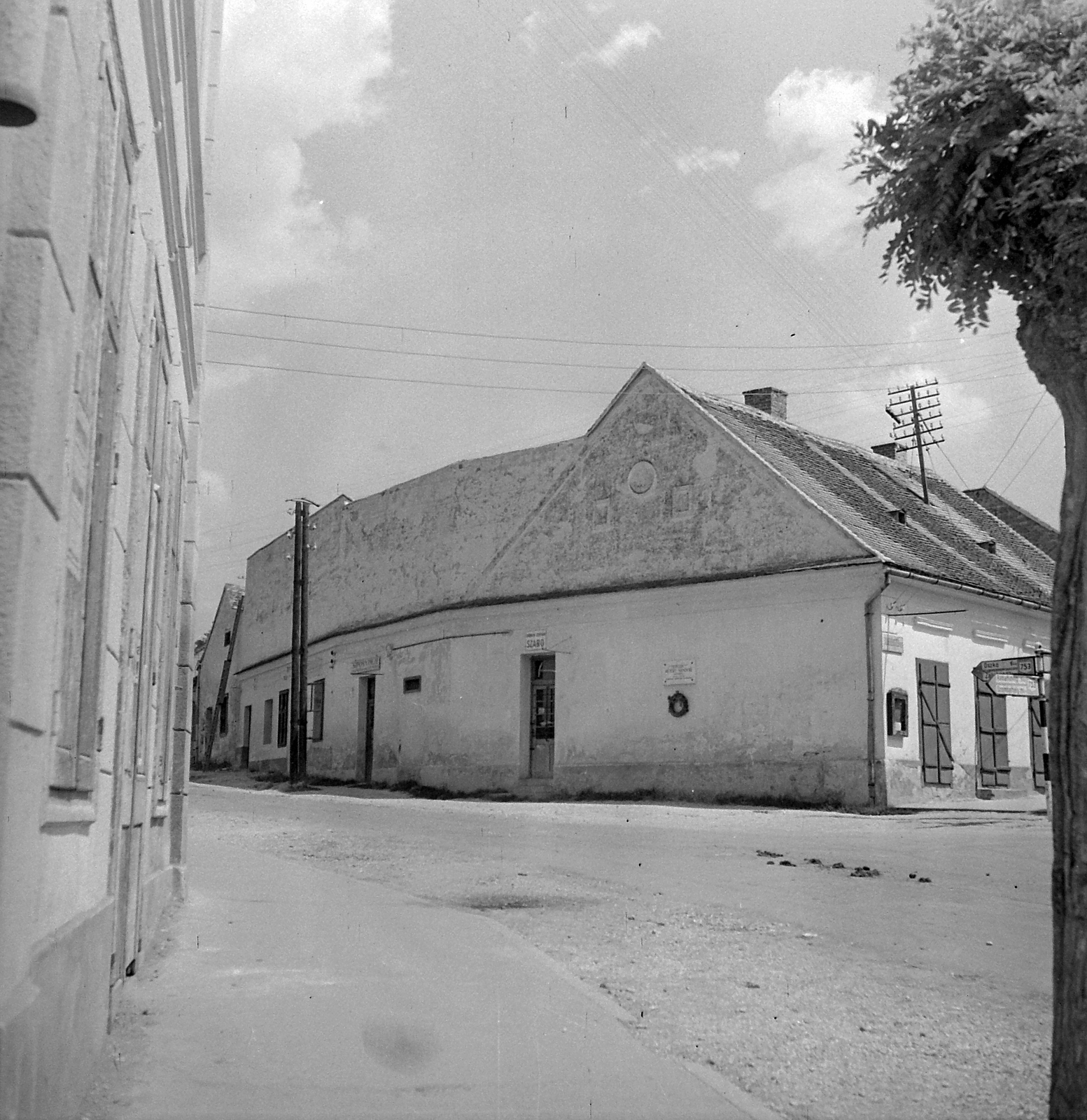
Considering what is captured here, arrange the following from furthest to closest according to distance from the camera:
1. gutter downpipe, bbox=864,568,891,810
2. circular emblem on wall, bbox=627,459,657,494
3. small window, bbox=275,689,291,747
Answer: small window, bbox=275,689,291,747 < circular emblem on wall, bbox=627,459,657,494 < gutter downpipe, bbox=864,568,891,810

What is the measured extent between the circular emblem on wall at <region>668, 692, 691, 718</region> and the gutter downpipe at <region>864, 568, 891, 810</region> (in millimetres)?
3357

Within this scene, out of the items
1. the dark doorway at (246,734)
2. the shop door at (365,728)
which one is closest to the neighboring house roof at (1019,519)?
the shop door at (365,728)

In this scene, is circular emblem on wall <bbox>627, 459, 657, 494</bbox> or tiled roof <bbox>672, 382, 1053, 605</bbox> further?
circular emblem on wall <bbox>627, 459, 657, 494</bbox>

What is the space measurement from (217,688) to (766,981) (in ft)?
153

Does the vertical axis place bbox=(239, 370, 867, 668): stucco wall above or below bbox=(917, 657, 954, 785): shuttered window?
above

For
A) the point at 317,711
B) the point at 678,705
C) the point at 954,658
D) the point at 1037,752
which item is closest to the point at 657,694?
the point at 678,705

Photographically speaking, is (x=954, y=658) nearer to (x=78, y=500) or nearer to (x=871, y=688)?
(x=871, y=688)

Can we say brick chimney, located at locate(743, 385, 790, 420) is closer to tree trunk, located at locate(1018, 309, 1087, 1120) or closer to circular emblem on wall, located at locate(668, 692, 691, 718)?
circular emblem on wall, located at locate(668, 692, 691, 718)

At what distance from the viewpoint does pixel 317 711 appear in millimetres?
33750

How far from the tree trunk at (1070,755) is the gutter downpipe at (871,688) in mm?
16671

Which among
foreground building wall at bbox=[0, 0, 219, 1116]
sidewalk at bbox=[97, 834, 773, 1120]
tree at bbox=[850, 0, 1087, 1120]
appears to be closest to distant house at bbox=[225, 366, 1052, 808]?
sidewalk at bbox=[97, 834, 773, 1120]

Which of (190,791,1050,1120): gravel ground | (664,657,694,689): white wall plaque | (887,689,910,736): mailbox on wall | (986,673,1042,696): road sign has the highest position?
(664,657,694,689): white wall plaque

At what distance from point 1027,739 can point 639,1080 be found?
21.1 metres

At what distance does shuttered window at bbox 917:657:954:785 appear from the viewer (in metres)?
20.8
